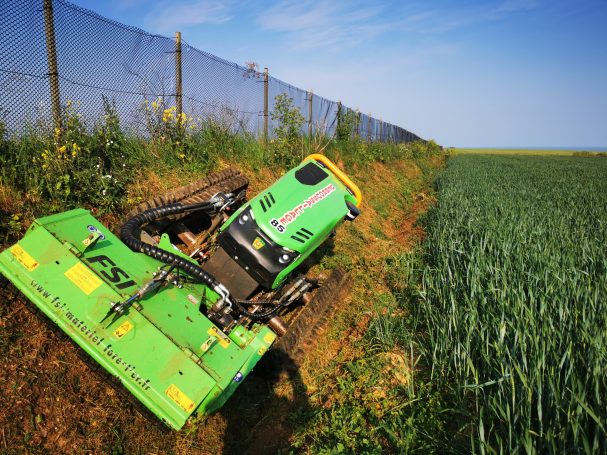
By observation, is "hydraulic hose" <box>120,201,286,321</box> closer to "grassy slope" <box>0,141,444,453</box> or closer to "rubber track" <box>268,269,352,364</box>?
"rubber track" <box>268,269,352,364</box>

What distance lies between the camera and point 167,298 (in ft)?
Answer: 9.04

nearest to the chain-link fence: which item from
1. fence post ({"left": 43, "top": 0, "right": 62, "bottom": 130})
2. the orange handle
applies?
fence post ({"left": 43, "top": 0, "right": 62, "bottom": 130})

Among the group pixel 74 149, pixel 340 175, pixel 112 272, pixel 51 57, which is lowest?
pixel 112 272

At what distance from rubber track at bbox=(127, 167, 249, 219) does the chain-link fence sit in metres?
1.64

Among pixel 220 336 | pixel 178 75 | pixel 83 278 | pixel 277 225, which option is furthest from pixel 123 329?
pixel 178 75

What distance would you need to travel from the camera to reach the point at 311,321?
11.9 ft

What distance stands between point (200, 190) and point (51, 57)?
2381 mm

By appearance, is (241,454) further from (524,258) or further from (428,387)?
(524,258)

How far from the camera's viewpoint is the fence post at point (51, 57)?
4.40m

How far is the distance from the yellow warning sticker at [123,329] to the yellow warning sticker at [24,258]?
648 mm

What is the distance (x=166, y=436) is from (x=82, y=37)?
4.83 metres

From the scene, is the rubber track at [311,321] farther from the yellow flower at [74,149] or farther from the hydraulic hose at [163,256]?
the yellow flower at [74,149]

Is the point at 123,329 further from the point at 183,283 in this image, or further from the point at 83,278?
the point at 183,283

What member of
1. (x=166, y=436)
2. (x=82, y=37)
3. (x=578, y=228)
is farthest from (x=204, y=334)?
(x=578, y=228)
